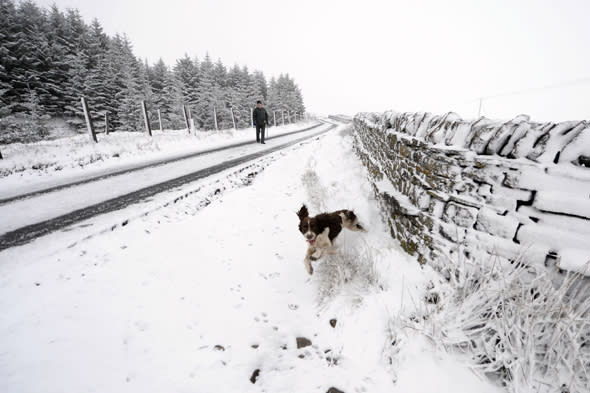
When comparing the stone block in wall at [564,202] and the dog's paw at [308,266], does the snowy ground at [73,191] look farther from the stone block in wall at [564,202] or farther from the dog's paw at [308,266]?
the stone block in wall at [564,202]

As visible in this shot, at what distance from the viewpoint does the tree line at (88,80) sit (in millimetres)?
26531

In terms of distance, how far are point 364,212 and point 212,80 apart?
1603 inches

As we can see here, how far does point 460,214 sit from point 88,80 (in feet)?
130

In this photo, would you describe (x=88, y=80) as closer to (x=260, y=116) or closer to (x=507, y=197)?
(x=260, y=116)

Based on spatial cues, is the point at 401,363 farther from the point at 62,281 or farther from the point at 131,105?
the point at 131,105

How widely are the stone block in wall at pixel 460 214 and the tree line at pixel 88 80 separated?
112 feet

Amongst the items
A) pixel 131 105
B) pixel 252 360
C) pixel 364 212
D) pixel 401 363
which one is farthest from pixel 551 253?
pixel 131 105

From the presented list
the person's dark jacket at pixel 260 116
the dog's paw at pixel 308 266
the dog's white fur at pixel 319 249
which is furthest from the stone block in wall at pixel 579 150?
the person's dark jacket at pixel 260 116

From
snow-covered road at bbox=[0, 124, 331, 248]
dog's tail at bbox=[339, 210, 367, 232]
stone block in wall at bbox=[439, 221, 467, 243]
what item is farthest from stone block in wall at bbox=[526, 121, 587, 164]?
snow-covered road at bbox=[0, 124, 331, 248]

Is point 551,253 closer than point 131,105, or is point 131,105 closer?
point 551,253

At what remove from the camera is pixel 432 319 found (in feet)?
6.45

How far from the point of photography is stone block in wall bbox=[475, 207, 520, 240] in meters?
1.97

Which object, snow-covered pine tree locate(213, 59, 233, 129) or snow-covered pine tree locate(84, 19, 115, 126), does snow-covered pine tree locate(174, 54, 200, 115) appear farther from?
snow-covered pine tree locate(84, 19, 115, 126)

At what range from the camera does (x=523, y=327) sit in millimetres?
1582
